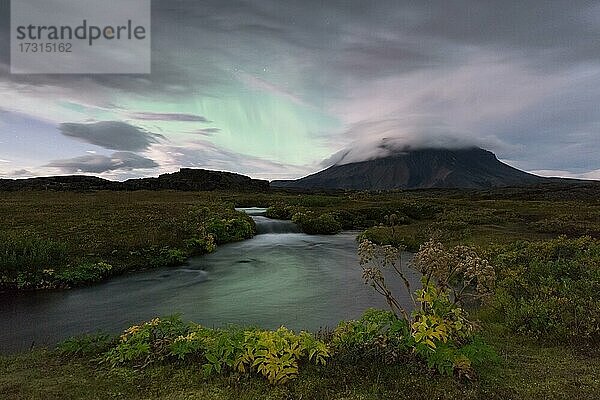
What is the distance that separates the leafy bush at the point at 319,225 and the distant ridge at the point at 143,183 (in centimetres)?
8313

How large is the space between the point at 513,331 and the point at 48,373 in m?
11.1

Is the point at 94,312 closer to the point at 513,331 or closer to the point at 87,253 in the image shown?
the point at 87,253

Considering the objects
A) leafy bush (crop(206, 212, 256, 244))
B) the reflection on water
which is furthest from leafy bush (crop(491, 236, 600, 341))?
leafy bush (crop(206, 212, 256, 244))

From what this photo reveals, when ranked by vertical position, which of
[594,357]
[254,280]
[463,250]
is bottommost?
[254,280]

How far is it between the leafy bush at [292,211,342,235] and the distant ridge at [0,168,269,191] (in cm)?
8313

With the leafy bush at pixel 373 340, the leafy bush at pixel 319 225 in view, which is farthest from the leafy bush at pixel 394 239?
the leafy bush at pixel 373 340

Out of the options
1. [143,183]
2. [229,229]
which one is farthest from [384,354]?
[143,183]

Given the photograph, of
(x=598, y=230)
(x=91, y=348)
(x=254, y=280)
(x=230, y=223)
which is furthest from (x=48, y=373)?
(x=598, y=230)

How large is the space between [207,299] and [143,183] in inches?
5161

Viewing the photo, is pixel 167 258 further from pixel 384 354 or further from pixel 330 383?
pixel 330 383

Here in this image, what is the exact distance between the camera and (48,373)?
26.2 feet

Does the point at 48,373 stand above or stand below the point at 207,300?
above

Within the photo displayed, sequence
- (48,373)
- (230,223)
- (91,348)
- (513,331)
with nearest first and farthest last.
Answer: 1. (48,373)
2. (91,348)
3. (513,331)
4. (230,223)

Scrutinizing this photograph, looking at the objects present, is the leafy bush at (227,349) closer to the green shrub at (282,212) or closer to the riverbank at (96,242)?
the riverbank at (96,242)
